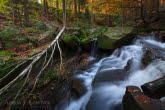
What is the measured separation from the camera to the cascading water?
294 inches

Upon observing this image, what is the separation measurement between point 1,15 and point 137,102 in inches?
591

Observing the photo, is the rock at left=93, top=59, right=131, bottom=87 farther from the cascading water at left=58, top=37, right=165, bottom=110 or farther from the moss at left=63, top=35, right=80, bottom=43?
the moss at left=63, top=35, right=80, bottom=43

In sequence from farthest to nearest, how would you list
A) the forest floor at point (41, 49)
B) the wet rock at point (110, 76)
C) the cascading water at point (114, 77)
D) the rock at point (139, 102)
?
the wet rock at point (110, 76) < the forest floor at point (41, 49) < the cascading water at point (114, 77) < the rock at point (139, 102)

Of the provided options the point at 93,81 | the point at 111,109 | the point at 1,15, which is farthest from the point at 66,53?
the point at 1,15

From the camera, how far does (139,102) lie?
210 inches

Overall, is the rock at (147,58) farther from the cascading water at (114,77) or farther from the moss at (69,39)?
the moss at (69,39)

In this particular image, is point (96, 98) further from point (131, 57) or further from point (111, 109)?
point (131, 57)

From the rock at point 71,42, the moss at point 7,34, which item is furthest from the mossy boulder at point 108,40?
the moss at point 7,34

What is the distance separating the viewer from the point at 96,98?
7.68 metres

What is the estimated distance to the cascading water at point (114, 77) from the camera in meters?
7.47

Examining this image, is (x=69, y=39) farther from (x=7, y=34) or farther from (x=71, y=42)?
(x=7, y=34)

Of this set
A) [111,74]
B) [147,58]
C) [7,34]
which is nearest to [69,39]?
[7,34]

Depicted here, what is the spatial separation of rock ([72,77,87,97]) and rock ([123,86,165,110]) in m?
2.27

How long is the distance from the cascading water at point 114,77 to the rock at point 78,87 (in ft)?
Result: 0.52
